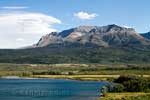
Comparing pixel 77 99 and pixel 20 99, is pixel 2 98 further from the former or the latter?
pixel 77 99

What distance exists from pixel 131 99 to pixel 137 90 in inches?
1564

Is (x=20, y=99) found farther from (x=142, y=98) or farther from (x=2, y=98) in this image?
(x=142, y=98)

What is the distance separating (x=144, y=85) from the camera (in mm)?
155875

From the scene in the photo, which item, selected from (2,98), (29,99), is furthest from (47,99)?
(2,98)

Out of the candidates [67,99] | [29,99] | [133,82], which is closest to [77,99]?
[67,99]

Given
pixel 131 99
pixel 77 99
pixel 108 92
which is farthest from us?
pixel 108 92

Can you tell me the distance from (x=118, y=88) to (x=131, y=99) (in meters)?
38.4

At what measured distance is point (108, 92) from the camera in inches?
5871

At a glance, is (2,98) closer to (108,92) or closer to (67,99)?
(67,99)

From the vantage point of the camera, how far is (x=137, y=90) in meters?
154

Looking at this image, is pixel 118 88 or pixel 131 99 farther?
pixel 118 88

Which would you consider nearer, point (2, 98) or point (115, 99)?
point (115, 99)

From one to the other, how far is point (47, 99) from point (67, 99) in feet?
20.0

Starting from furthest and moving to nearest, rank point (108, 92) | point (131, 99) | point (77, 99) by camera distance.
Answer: point (108, 92), point (77, 99), point (131, 99)
